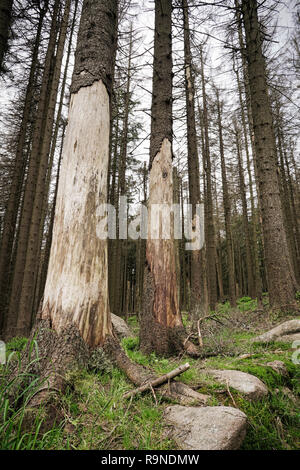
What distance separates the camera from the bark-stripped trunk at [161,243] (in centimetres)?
341

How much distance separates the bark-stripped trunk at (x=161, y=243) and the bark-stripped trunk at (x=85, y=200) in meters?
1.23

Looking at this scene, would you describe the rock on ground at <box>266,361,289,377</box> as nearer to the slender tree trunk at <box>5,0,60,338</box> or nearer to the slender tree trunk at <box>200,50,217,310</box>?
the slender tree trunk at <box>5,0,60,338</box>

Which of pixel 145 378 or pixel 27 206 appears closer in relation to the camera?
pixel 145 378

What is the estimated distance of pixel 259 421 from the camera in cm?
168

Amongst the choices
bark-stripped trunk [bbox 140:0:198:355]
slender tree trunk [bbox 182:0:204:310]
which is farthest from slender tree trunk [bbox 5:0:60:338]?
bark-stripped trunk [bbox 140:0:198:355]

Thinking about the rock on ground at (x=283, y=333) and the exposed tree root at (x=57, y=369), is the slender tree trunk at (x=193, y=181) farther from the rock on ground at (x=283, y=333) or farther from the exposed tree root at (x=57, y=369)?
the exposed tree root at (x=57, y=369)

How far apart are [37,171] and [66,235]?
7.34 meters

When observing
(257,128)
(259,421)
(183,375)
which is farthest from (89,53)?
(257,128)

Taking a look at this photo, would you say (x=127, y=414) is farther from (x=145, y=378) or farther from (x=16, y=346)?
(x=16, y=346)

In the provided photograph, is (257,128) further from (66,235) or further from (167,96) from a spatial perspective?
(66,235)

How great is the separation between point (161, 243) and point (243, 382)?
2.12 m

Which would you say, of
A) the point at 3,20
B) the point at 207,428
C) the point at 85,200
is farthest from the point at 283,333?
the point at 3,20

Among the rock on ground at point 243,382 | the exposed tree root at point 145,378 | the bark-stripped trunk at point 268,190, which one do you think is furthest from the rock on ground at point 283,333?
the exposed tree root at point 145,378

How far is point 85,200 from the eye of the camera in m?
2.37
